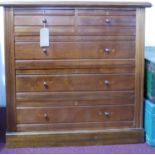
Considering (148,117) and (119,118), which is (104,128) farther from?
(148,117)

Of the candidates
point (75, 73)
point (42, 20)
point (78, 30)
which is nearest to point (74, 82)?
point (75, 73)

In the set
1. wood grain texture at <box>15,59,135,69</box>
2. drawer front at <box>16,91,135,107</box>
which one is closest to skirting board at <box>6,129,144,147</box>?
drawer front at <box>16,91,135,107</box>

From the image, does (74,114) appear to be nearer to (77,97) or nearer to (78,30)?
(77,97)

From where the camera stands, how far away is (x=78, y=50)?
2.09 metres

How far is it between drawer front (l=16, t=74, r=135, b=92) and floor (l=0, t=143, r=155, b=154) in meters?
0.37

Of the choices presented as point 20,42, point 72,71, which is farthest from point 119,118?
point 20,42

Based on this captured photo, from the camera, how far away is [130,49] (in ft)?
6.98

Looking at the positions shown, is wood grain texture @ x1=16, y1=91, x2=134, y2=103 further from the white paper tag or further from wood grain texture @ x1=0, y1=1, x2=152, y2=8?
wood grain texture @ x1=0, y1=1, x2=152, y2=8

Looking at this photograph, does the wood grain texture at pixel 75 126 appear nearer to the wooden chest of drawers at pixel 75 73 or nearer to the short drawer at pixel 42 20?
the wooden chest of drawers at pixel 75 73

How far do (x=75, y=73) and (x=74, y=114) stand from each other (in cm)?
26

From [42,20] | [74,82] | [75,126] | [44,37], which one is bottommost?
[75,126]

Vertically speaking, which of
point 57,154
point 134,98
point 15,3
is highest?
point 15,3

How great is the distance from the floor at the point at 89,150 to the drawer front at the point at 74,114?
167 millimetres

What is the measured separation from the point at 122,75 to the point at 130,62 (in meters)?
0.10
